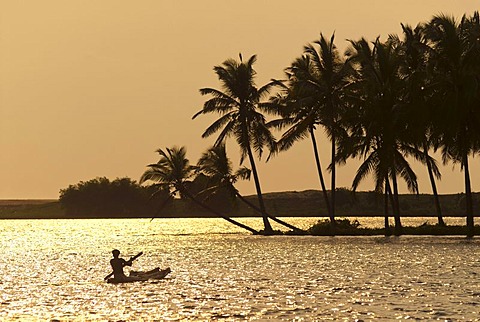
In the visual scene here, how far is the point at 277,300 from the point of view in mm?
34781

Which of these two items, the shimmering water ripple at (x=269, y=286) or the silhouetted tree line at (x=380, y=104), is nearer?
the shimmering water ripple at (x=269, y=286)

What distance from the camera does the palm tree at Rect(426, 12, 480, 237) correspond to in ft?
215

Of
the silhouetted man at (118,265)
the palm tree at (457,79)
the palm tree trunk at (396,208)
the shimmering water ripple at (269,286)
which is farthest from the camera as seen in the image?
the palm tree trunk at (396,208)

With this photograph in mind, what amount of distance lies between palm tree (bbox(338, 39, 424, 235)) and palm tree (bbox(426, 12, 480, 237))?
4.28 meters

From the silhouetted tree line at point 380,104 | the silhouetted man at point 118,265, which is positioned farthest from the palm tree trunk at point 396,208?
the silhouetted man at point 118,265

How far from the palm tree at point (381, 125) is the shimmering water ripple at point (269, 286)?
5457 mm

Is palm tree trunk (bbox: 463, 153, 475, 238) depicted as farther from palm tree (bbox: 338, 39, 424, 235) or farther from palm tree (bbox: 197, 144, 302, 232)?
palm tree (bbox: 197, 144, 302, 232)

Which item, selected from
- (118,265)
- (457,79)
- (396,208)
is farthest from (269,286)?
(396,208)

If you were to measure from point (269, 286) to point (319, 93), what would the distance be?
1537 inches

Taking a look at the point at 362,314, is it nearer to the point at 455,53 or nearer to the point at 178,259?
the point at 178,259

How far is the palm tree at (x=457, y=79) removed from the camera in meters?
65.4

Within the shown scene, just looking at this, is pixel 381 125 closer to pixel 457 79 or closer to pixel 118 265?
pixel 457 79

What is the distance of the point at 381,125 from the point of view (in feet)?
235

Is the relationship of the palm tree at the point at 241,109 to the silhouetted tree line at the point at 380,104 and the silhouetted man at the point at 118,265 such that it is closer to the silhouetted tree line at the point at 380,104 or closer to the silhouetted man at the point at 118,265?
the silhouetted tree line at the point at 380,104
